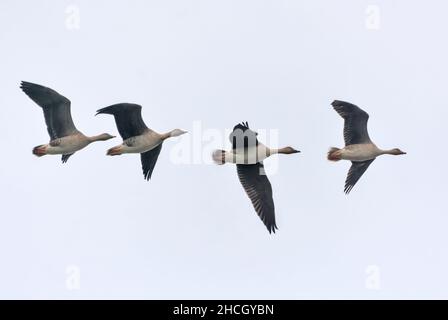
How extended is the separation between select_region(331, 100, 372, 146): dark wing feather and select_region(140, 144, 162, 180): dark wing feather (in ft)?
14.6

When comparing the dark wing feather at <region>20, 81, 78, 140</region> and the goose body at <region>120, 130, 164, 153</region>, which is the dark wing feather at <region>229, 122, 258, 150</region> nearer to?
the goose body at <region>120, 130, 164, 153</region>

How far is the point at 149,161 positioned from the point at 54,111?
2611 millimetres

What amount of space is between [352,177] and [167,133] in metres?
4.60

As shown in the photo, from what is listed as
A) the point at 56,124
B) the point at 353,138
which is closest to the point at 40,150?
the point at 56,124

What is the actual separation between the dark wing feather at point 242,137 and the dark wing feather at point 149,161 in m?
2.72

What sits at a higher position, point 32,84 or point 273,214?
point 32,84

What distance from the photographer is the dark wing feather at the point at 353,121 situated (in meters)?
34.5

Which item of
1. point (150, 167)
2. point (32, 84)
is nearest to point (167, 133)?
point (150, 167)

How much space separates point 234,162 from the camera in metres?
33.7

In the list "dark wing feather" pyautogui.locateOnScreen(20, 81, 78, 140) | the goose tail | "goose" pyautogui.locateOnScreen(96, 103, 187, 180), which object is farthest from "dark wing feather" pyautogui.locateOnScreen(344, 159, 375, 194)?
the goose tail

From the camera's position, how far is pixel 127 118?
1337 inches

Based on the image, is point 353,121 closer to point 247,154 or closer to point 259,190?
point 259,190

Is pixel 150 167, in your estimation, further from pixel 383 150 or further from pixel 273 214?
pixel 383 150

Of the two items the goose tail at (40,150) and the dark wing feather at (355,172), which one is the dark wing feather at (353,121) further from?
the goose tail at (40,150)
